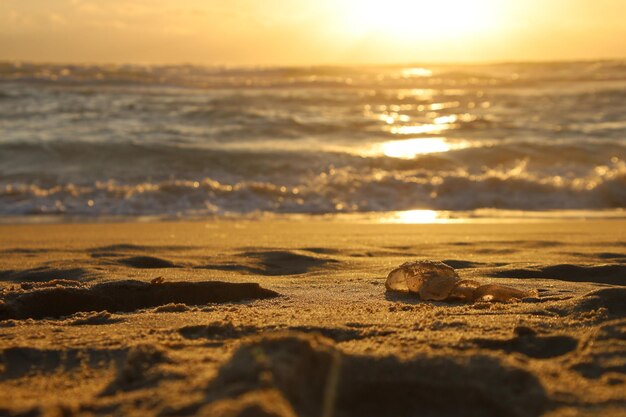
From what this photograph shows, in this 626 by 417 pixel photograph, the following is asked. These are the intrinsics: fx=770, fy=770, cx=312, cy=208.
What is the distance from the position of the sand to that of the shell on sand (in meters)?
0.07

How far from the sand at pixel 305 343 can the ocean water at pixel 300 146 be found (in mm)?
3601

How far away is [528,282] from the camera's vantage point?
10.2 ft

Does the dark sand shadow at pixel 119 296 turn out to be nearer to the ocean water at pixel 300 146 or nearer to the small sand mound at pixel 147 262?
the small sand mound at pixel 147 262

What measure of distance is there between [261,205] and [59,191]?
204 centimetres

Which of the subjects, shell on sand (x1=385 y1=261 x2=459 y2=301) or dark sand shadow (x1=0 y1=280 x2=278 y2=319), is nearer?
dark sand shadow (x1=0 y1=280 x2=278 y2=319)

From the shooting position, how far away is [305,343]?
1.59 meters

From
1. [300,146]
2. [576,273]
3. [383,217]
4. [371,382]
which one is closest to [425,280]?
[576,273]

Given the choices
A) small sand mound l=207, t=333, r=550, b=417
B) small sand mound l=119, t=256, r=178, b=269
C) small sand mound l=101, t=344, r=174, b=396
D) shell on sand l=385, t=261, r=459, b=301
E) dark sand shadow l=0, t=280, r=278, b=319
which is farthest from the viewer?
small sand mound l=119, t=256, r=178, b=269

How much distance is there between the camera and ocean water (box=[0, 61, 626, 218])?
7.48 meters

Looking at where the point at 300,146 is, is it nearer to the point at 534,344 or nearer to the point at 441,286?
the point at 441,286

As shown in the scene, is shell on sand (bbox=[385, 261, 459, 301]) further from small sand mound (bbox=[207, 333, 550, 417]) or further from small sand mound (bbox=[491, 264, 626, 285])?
small sand mound (bbox=[207, 333, 550, 417])

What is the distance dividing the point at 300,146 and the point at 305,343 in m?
8.62

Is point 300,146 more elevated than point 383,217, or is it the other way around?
point 300,146

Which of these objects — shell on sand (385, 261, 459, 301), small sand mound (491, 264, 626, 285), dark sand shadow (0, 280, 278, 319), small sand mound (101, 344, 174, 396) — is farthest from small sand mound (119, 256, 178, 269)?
small sand mound (101, 344, 174, 396)
